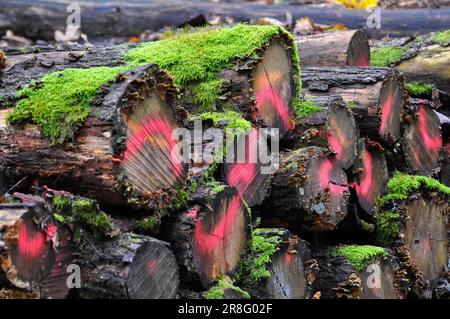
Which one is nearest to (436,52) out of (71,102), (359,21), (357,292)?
(359,21)

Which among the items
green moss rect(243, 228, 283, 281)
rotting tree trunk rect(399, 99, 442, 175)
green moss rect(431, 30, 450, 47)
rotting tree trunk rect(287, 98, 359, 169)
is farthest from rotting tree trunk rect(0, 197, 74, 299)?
green moss rect(431, 30, 450, 47)

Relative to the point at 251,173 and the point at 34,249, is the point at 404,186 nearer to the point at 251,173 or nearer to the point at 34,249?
the point at 251,173

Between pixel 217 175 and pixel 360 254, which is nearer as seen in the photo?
pixel 217 175

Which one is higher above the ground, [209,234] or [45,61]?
[45,61]

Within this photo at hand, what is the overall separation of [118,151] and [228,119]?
0.86 meters

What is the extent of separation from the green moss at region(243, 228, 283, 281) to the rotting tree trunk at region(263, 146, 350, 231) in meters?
0.24

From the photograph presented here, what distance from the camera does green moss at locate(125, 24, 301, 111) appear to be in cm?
379

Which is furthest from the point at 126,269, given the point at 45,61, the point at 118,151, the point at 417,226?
the point at 417,226

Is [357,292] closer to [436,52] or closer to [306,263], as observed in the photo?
[306,263]

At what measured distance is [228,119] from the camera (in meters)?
3.55

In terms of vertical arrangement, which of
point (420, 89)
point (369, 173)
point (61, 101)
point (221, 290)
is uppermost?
point (61, 101)

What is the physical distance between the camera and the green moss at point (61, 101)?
292cm

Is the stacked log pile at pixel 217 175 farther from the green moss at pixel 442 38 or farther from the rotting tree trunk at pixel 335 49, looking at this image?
the green moss at pixel 442 38

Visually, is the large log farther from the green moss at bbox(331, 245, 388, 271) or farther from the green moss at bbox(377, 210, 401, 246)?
the green moss at bbox(331, 245, 388, 271)
